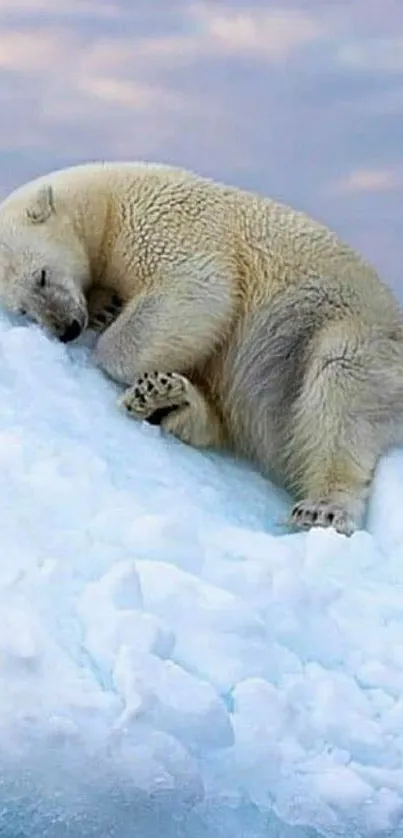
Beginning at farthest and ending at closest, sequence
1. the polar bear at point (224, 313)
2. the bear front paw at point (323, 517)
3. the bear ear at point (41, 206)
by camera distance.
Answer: the bear ear at point (41, 206) < the polar bear at point (224, 313) < the bear front paw at point (323, 517)

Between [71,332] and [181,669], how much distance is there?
8.65ft

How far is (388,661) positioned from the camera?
440 centimetres

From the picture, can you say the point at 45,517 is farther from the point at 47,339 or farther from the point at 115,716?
the point at 47,339

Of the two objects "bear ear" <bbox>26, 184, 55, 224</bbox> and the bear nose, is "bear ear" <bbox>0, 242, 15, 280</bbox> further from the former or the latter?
the bear nose

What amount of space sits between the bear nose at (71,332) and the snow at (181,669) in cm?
123

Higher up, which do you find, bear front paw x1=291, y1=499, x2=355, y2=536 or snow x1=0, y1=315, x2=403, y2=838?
snow x1=0, y1=315, x2=403, y2=838

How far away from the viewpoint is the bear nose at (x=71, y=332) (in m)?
6.27

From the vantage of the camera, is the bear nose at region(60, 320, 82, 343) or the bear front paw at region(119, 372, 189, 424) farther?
the bear nose at region(60, 320, 82, 343)

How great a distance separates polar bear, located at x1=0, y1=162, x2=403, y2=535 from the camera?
606 cm

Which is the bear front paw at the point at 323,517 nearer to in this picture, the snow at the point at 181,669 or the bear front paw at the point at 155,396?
the snow at the point at 181,669

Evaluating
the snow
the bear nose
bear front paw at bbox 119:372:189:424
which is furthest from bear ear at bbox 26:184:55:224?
the snow

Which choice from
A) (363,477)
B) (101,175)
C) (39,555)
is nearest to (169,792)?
(39,555)

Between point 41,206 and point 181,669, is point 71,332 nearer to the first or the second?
point 41,206

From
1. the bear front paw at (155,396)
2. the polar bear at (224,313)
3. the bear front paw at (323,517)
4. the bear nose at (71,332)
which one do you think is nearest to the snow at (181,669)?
the bear front paw at (323,517)
